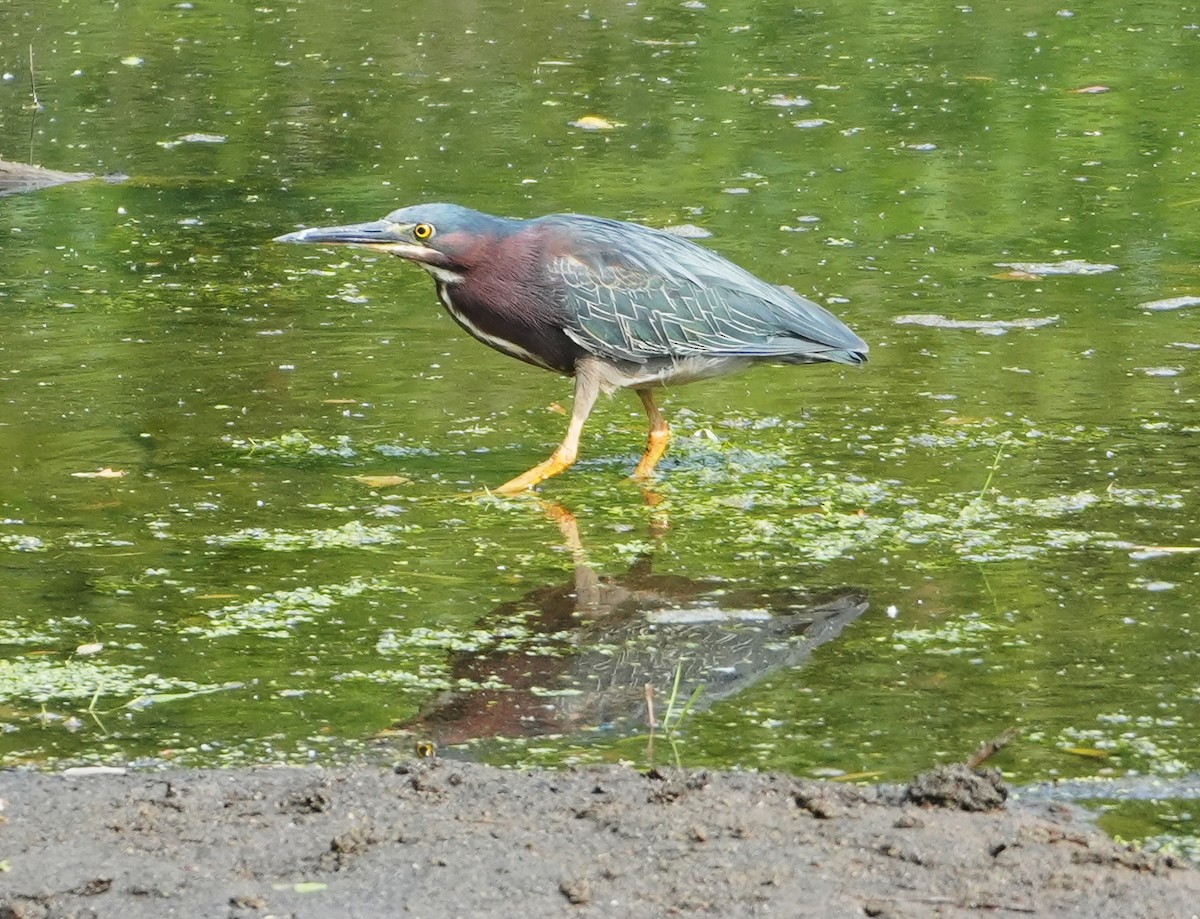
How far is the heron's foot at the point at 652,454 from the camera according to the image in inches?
254

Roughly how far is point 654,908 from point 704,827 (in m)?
0.30

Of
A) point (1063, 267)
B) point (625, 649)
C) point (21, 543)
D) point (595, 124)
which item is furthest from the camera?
point (595, 124)

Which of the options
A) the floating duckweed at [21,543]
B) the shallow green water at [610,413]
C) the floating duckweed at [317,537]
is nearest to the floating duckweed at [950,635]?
the shallow green water at [610,413]

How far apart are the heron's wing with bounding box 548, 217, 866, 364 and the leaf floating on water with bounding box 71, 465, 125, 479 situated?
143 cm

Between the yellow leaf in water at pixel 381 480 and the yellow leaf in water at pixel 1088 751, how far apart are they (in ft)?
8.44

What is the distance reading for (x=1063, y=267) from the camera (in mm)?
8812

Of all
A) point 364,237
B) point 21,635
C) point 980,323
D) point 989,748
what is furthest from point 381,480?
point 980,323

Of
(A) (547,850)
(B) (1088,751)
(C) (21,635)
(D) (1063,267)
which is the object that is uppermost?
(A) (547,850)

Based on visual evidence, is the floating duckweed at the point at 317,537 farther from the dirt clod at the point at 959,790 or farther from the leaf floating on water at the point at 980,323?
the leaf floating on water at the point at 980,323

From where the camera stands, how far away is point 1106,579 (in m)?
5.31

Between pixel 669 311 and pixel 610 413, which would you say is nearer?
pixel 669 311

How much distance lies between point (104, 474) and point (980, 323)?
342 cm

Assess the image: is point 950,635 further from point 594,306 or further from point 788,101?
point 788,101

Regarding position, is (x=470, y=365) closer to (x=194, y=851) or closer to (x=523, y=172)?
(x=523, y=172)
